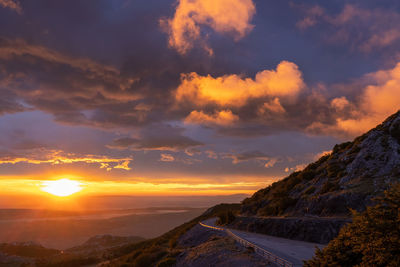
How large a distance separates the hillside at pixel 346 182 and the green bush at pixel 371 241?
18812 mm

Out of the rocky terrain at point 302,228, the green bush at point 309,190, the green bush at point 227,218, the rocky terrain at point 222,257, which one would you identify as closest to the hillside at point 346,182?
the green bush at point 309,190

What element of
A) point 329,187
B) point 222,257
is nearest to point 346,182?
point 329,187

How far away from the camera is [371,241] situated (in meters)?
10.8

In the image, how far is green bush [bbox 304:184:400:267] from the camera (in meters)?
10.0

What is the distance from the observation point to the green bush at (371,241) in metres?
10.0

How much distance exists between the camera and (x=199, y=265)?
2303cm

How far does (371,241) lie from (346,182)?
91.1 ft

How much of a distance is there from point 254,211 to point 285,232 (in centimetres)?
1627

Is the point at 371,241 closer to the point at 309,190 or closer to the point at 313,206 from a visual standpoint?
the point at 313,206

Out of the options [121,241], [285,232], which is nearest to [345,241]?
[285,232]

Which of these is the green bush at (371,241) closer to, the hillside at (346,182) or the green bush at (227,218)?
the hillside at (346,182)

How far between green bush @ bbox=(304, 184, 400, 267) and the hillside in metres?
18.8

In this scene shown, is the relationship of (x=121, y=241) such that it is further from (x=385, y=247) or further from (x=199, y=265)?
(x=385, y=247)

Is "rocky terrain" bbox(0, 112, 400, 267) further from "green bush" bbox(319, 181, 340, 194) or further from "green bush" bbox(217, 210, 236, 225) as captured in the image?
"green bush" bbox(217, 210, 236, 225)
